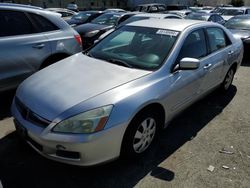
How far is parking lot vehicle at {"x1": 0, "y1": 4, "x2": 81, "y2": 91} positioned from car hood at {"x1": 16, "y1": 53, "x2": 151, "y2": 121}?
106 centimetres

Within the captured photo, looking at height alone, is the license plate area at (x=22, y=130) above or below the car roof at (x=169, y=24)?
below

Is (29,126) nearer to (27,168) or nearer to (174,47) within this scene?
(27,168)

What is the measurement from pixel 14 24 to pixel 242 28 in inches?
291

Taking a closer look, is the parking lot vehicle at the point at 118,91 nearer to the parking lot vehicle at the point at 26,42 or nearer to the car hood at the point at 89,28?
the parking lot vehicle at the point at 26,42

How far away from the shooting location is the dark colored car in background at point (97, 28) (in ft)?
28.3

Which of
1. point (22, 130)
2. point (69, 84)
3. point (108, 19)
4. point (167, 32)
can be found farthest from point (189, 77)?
point (108, 19)

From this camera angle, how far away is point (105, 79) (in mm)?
3020

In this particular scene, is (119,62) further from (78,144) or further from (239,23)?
(239,23)

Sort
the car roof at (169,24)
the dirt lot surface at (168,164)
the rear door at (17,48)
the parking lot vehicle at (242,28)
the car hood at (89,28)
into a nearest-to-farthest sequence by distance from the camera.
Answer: the dirt lot surface at (168,164) < the car roof at (169,24) < the rear door at (17,48) < the parking lot vehicle at (242,28) < the car hood at (89,28)

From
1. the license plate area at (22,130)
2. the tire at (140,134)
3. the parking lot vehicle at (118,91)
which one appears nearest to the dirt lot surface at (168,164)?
the tire at (140,134)

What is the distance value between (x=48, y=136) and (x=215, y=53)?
2.96 metres

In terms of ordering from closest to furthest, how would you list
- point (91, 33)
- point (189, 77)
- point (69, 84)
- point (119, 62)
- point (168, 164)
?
point (69, 84) → point (168, 164) → point (119, 62) → point (189, 77) → point (91, 33)

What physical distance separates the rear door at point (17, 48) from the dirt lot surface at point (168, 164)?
0.66 m

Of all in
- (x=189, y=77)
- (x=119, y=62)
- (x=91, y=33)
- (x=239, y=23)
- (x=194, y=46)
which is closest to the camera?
(x=119, y=62)
